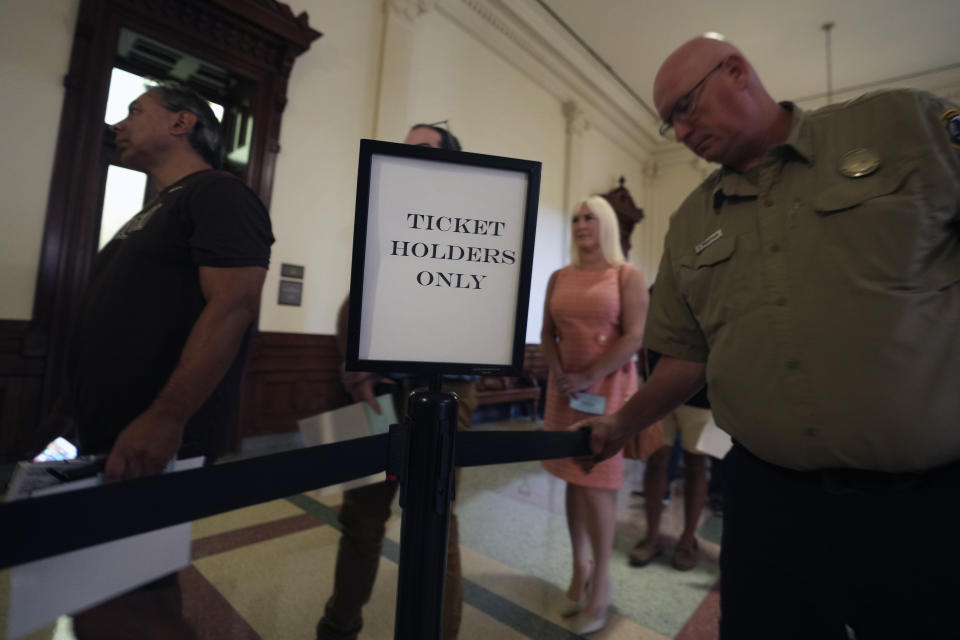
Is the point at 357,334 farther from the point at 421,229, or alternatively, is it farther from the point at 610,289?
the point at 610,289

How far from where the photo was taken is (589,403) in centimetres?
165

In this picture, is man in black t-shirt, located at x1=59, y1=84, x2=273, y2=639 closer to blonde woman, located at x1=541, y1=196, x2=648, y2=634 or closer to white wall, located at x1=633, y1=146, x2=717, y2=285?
blonde woman, located at x1=541, y1=196, x2=648, y2=634

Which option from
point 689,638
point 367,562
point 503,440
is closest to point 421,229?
point 503,440

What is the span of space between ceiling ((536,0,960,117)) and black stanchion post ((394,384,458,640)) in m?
6.08

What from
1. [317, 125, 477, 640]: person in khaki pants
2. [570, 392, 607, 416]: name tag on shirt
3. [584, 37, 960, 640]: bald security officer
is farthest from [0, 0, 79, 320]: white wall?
[584, 37, 960, 640]: bald security officer

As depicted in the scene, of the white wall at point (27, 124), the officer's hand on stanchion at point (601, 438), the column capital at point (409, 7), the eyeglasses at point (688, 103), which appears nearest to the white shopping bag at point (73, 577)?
the officer's hand on stanchion at point (601, 438)

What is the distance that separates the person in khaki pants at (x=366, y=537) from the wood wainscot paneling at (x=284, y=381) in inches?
85.7

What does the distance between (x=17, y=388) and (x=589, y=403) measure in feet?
10.3

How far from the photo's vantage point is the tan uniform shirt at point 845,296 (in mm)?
667

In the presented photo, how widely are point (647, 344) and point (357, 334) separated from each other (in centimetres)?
76

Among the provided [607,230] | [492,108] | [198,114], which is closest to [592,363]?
[607,230]

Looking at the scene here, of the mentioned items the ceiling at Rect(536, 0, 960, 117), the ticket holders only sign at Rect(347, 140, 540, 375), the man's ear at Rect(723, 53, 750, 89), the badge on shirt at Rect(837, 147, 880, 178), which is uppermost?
the ceiling at Rect(536, 0, 960, 117)

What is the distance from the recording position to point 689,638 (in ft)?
5.31

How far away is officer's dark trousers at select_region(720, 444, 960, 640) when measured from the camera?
2.19ft
